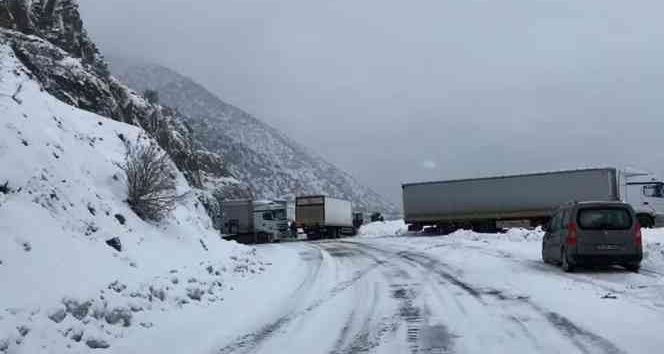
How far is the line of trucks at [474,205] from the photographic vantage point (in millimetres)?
38969

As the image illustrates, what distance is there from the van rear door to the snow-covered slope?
331 inches

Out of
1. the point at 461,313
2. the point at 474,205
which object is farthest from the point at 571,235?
the point at 474,205

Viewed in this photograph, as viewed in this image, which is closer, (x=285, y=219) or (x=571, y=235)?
(x=571, y=235)

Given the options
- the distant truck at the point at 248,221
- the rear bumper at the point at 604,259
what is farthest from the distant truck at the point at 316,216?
the rear bumper at the point at 604,259

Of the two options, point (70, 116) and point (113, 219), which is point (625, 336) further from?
point (70, 116)

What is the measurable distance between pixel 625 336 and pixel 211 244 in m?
14.1

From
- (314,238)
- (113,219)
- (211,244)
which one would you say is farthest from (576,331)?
(314,238)

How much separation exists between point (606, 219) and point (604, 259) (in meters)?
1.00

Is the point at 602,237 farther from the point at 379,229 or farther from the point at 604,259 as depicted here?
the point at 379,229

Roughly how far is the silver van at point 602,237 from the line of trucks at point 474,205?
21743 mm

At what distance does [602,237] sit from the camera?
52.5 ft

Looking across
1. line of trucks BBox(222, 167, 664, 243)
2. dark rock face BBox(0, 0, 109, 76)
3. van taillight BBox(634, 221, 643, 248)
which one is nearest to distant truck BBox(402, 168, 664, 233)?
line of trucks BBox(222, 167, 664, 243)

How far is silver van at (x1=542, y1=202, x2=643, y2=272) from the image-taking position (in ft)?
52.0

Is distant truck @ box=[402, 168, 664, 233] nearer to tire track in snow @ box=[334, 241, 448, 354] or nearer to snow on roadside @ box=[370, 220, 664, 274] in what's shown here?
snow on roadside @ box=[370, 220, 664, 274]
